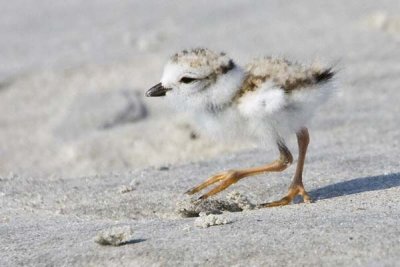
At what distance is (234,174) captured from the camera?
427 cm

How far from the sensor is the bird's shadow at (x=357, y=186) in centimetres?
430

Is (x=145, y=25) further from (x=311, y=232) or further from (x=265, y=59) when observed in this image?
(x=311, y=232)

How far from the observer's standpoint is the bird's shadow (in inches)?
169

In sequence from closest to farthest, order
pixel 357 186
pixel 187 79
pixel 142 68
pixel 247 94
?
pixel 247 94 < pixel 187 79 < pixel 357 186 < pixel 142 68

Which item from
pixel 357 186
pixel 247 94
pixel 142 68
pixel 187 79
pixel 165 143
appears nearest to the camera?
pixel 247 94

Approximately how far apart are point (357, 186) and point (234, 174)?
1.98ft

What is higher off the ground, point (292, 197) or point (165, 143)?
point (165, 143)

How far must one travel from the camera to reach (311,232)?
3.41m

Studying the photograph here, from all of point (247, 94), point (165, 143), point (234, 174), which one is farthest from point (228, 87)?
point (165, 143)

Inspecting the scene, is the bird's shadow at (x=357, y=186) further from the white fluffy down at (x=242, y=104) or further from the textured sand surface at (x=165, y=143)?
the white fluffy down at (x=242, y=104)

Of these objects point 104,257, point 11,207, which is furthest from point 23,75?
point 104,257

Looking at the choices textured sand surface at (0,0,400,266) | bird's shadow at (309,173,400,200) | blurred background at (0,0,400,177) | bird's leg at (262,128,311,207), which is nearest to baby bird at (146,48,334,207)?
bird's leg at (262,128,311,207)

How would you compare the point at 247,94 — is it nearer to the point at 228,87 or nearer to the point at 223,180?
the point at 228,87

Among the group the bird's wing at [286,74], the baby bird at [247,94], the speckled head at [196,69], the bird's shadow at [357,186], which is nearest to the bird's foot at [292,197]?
the baby bird at [247,94]
